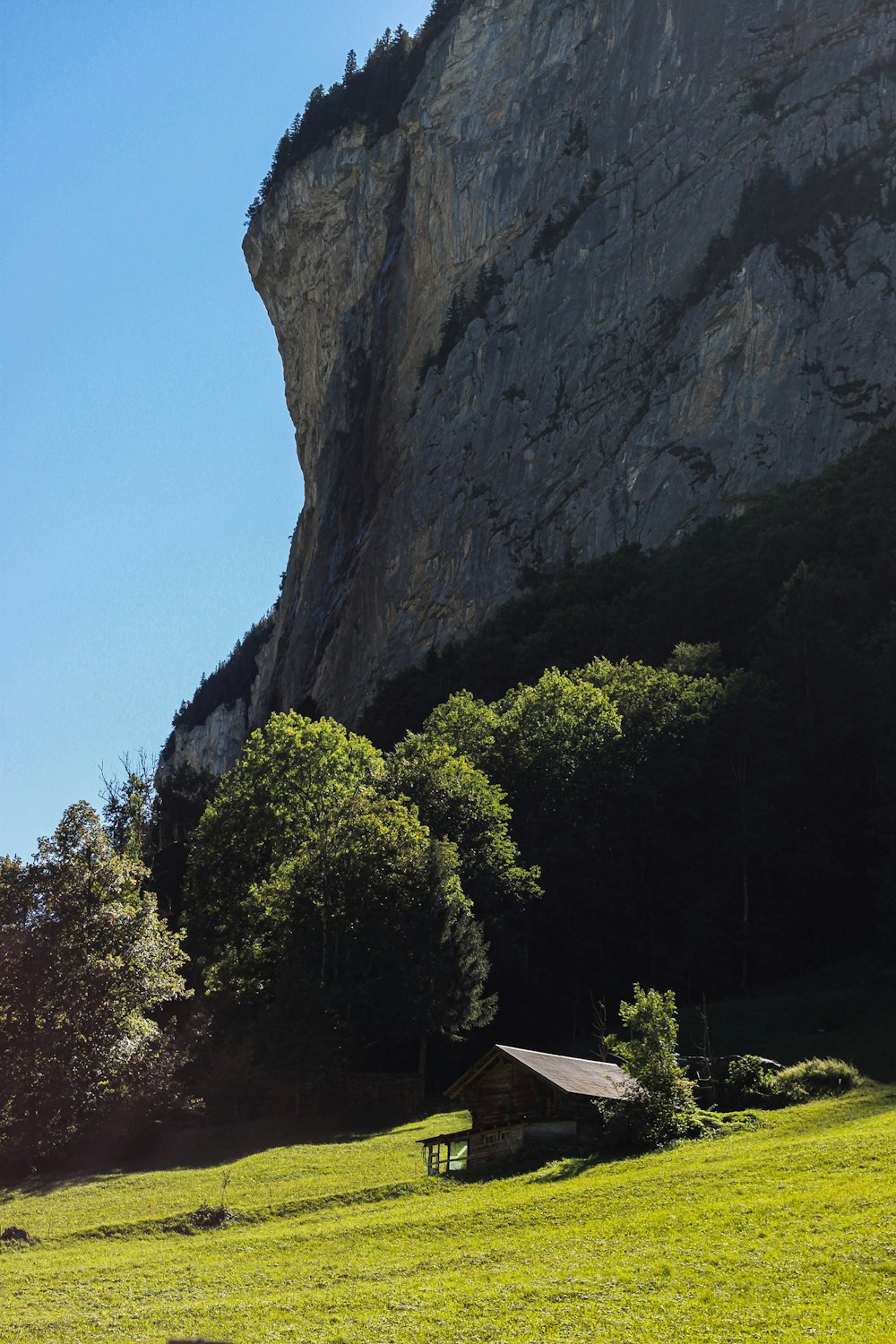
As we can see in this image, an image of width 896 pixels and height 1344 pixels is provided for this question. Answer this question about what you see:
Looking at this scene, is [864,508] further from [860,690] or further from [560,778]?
[560,778]

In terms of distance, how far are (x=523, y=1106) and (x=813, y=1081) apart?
7.56m

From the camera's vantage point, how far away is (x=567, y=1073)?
103ft

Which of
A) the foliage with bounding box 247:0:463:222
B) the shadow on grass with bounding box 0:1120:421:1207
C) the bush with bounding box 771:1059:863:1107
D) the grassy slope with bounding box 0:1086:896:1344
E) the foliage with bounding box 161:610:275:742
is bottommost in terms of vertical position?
the grassy slope with bounding box 0:1086:896:1344

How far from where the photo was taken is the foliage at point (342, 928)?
41969 millimetres

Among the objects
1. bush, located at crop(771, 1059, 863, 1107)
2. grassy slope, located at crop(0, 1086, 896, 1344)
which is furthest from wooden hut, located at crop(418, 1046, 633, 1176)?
bush, located at crop(771, 1059, 863, 1107)

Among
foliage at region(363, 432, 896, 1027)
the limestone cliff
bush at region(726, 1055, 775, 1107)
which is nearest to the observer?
bush at region(726, 1055, 775, 1107)

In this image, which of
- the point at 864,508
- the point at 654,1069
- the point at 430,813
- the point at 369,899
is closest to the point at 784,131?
the point at 864,508

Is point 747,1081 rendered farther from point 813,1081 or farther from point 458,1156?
point 458,1156

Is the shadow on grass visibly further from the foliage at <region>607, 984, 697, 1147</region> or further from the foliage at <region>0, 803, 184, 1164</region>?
the foliage at <region>607, 984, 697, 1147</region>

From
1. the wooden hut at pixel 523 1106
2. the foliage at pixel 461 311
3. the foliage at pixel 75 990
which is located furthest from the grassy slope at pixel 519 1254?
the foliage at pixel 461 311

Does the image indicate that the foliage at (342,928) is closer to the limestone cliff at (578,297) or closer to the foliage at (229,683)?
the limestone cliff at (578,297)

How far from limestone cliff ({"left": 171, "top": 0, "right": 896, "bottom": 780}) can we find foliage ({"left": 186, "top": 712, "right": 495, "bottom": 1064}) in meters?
40.6

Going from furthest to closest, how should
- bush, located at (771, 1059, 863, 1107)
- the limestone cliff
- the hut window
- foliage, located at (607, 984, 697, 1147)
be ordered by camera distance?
the limestone cliff < bush, located at (771, 1059, 863, 1107) < the hut window < foliage, located at (607, 984, 697, 1147)

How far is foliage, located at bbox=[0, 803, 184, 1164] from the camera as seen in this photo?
36.4m
